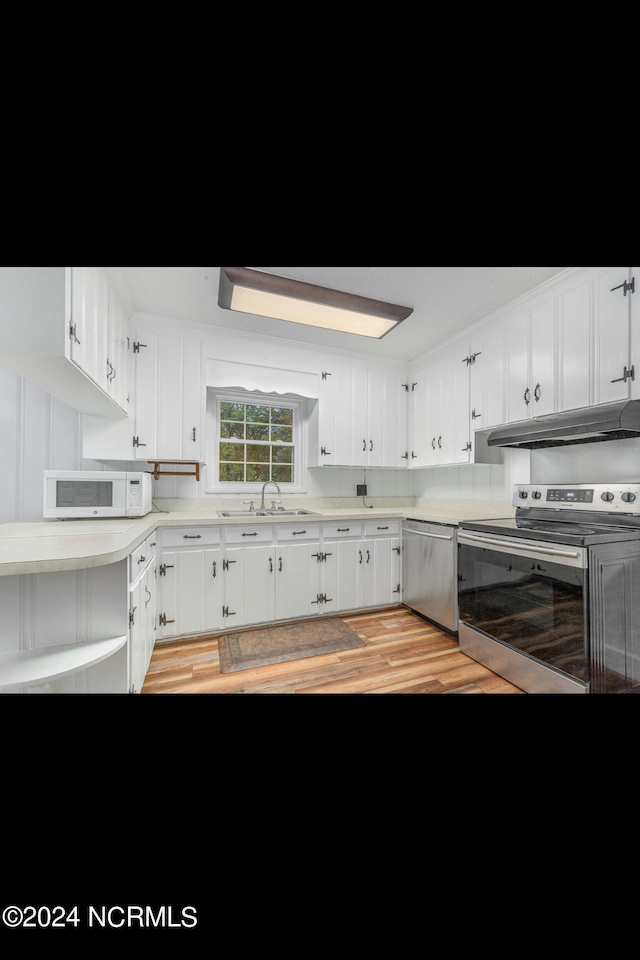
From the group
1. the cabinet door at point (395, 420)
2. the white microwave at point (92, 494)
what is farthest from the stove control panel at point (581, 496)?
the white microwave at point (92, 494)

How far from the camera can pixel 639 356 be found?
184 cm

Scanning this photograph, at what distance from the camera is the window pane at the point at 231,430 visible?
3.40 m

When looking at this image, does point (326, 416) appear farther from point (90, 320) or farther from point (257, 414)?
point (90, 320)

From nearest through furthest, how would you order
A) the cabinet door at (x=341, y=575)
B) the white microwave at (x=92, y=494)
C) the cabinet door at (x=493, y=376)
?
the white microwave at (x=92, y=494) → the cabinet door at (x=493, y=376) → the cabinet door at (x=341, y=575)

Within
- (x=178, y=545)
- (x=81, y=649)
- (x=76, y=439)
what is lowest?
(x=81, y=649)

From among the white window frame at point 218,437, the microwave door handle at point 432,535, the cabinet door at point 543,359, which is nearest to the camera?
the cabinet door at point 543,359

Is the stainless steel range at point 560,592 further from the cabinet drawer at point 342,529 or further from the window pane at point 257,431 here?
the window pane at point 257,431

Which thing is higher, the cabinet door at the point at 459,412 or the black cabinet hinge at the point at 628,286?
the black cabinet hinge at the point at 628,286

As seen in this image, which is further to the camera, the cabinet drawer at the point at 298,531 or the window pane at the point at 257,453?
the window pane at the point at 257,453

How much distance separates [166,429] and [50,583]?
66.2 inches

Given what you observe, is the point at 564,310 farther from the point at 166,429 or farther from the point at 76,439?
the point at 76,439

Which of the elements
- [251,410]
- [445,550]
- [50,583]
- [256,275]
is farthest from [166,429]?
[445,550]

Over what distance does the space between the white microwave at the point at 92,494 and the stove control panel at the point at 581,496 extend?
2.68m

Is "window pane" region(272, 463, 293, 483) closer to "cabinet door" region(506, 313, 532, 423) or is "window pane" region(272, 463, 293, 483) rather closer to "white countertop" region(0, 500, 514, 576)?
"white countertop" region(0, 500, 514, 576)
